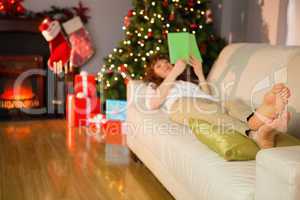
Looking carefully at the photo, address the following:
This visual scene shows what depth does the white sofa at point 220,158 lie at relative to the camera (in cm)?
142

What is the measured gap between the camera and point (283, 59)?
8.55 ft

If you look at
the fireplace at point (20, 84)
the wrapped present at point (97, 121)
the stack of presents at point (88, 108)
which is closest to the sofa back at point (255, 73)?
the stack of presents at point (88, 108)

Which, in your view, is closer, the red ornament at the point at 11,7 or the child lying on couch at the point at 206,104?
the child lying on couch at the point at 206,104

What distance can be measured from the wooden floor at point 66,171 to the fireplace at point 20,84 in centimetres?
73

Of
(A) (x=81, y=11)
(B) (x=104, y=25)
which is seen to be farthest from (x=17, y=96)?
(B) (x=104, y=25)

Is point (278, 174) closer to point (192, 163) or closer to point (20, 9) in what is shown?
point (192, 163)

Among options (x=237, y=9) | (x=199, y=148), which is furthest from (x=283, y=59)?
(x=237, y=9)

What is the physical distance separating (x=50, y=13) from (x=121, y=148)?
2079 mm

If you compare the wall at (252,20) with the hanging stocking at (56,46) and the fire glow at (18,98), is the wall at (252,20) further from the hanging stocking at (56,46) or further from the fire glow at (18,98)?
the fire glow at (18,98)

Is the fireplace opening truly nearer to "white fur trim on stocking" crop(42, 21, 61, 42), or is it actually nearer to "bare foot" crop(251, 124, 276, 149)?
"white fur trim on stocking" crop(42, 21, 61, 42)

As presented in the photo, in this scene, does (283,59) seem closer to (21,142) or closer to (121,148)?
(121,148)

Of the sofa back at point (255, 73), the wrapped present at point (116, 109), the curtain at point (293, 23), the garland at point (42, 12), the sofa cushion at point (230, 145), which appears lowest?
the wrapped present at point (116, 109)

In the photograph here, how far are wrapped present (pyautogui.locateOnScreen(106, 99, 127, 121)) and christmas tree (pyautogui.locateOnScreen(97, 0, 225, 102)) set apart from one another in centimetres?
6

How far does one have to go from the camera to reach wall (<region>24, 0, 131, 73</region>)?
5160mm
